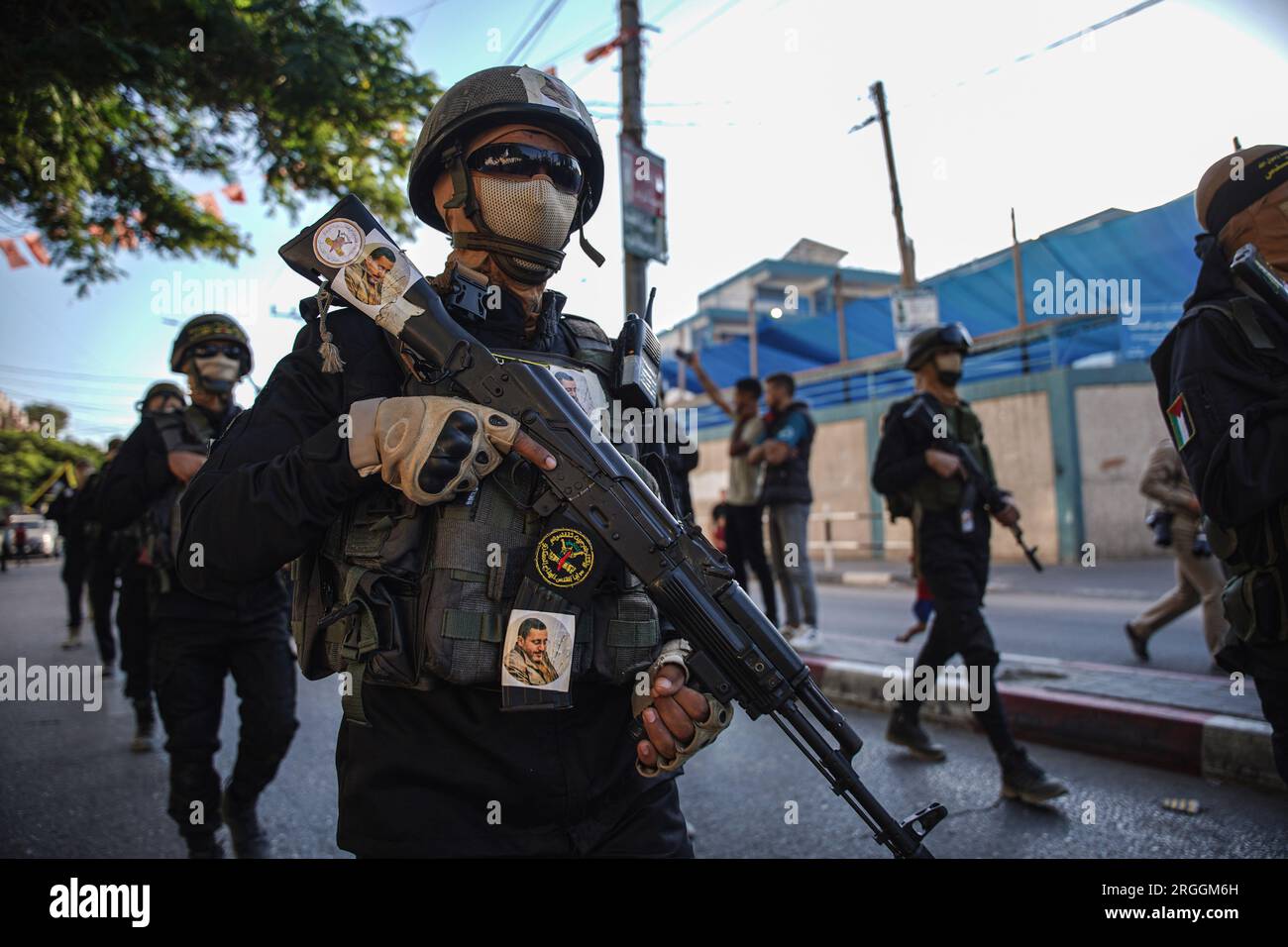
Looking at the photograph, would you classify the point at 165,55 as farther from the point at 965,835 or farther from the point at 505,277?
the point at 965,835

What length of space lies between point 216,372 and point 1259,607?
3.56 meters

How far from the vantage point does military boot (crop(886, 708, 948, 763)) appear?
12.6ft

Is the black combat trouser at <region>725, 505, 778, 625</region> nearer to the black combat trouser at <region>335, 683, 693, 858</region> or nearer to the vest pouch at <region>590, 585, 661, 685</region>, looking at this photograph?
the vest pouch at <region>590, 585, 661, 685</region>

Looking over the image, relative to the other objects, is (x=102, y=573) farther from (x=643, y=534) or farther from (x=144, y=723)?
(x=643, y=534)

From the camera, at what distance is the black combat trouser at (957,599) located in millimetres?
3504

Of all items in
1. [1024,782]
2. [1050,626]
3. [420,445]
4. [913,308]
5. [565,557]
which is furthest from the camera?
[913,308]

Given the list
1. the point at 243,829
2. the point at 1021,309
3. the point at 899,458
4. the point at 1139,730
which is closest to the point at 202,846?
the point at 243,829

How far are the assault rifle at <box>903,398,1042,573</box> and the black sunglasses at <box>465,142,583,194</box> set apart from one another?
2.60 meters

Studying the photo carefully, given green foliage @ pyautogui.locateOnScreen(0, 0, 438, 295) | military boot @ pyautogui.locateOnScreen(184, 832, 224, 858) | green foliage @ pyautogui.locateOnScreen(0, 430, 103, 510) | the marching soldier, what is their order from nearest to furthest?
military boot @ pyautogui.locateOnScreen(184, 832, 224, 858)
the marching soldier
green foliage @ pyautogui.locateOnScreen(0, 0, 438, 295)
green foliage @ pyautogui.locateOnScreen(0, 430, 103, 510)

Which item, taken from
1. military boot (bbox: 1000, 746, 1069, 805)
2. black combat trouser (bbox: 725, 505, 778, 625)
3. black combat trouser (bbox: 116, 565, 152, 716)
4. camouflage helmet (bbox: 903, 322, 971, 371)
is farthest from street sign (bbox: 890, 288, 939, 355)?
black combat trouser (bbox: 116, 565, 152, 716)

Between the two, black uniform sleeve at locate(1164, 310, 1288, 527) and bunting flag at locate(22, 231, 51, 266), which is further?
bunting flag at locate(22, 231, 51, 266)

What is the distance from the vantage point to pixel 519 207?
1.62 metres

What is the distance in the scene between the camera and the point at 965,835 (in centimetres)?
298

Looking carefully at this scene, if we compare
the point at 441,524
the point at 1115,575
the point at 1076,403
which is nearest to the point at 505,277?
the point at 441,524
